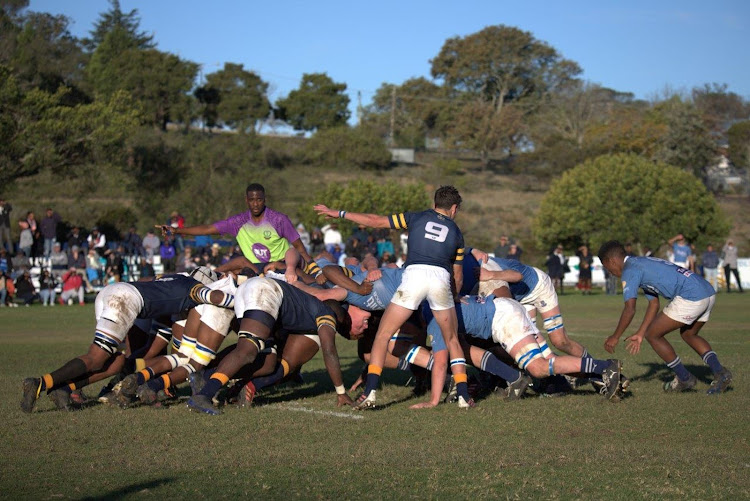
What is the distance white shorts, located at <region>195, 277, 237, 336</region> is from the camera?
9102 millimetres

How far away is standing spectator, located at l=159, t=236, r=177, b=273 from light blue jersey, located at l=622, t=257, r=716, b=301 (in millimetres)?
21289

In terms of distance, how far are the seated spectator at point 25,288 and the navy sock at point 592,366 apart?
786 inches

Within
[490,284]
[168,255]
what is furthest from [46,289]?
[490,284]

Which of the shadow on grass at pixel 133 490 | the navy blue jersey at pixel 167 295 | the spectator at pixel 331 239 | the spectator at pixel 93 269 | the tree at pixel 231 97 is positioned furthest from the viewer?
the tree at pixel 231 97

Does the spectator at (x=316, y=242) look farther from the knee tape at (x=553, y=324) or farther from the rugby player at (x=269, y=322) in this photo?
the rugby player at (x=269, y=322)

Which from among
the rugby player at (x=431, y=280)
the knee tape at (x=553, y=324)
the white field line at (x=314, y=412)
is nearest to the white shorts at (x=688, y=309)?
the knee tape at (x=553, y=324)

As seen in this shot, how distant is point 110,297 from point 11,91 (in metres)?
26.7

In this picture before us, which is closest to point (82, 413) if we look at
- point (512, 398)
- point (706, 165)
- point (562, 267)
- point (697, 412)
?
point (512, 398)

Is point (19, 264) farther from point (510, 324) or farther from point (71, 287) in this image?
point (510, 324)

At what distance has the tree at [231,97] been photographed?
67375 millimetres

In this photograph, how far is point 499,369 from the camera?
921 centimetres

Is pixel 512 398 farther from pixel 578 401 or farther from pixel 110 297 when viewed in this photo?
pixel 110 297

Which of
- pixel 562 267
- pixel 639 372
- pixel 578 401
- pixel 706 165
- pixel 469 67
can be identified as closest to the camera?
pixel 578 401

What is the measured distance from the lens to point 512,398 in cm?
941
